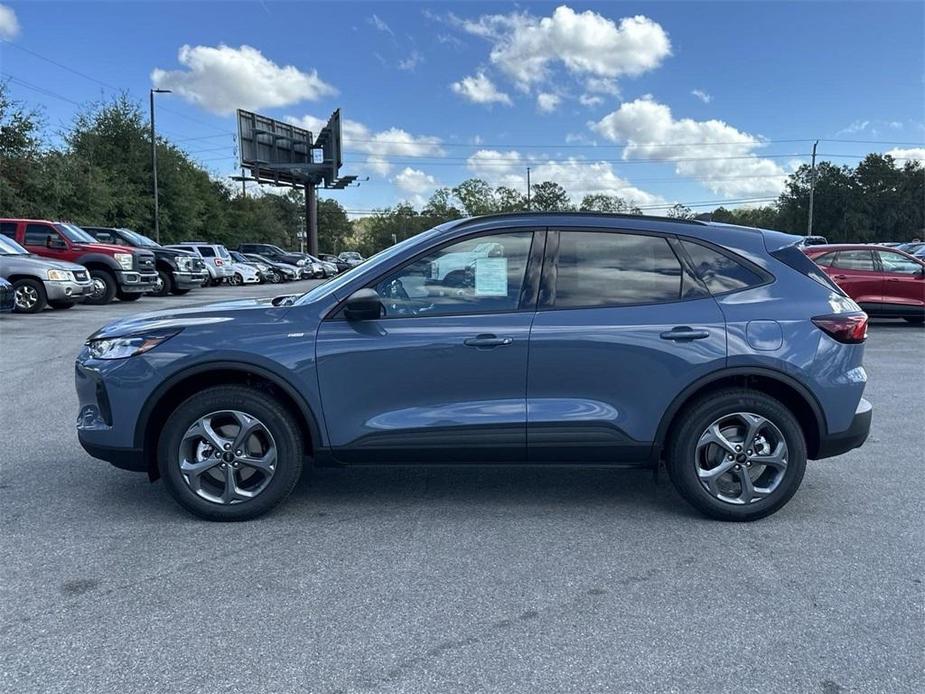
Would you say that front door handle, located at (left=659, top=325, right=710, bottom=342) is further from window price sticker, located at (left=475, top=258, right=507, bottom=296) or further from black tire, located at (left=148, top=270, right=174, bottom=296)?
black tire, located at (left=148, top=270, right=174, bottom=296)

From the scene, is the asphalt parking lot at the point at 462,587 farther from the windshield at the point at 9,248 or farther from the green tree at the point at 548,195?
the green tree at the point at 548,195

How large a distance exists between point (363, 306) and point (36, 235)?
15.4 m

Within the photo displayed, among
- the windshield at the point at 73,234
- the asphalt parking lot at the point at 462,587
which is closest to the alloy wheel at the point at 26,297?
the windshield at the point at 73,234

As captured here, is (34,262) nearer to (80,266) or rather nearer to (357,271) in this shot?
(80,266)

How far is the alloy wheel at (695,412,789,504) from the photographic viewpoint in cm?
380

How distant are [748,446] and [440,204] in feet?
320

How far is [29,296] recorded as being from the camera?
14031 mm

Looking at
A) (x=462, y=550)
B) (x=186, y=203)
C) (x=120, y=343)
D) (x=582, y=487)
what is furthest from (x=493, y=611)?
(x=186, y=203)

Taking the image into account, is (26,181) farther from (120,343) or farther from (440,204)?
(440,204)

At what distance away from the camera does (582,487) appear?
447 centimetres

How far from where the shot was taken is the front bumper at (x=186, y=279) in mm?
20391

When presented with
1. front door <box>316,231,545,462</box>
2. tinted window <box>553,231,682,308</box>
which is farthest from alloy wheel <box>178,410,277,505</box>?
tinted window <box>553,231,682,308</box>

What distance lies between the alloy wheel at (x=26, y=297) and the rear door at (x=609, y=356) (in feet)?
45.2

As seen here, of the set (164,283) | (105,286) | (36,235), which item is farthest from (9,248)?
(164,283)
